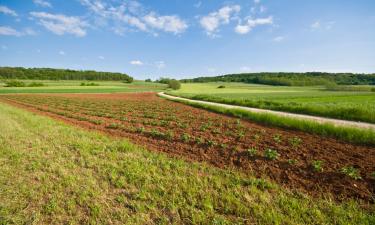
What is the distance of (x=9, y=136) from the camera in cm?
862

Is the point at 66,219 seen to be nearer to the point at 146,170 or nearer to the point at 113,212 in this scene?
the point at 113,212

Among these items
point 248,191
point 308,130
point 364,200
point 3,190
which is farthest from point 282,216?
point 308,130

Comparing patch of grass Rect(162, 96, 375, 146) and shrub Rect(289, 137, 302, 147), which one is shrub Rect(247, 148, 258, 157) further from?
patch of grass Rect(162, 96, 375, 146)

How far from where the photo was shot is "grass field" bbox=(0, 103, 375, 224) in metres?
3.64

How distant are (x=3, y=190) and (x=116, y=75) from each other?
565 ft

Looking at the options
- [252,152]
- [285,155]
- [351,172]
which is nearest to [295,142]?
[285,155]

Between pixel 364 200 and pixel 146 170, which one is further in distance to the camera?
pixel 146 170

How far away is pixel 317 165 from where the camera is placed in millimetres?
6055

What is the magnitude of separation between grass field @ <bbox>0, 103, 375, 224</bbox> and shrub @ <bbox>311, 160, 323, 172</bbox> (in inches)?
68.5

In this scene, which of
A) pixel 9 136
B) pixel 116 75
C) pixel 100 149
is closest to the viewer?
pixel 100 149

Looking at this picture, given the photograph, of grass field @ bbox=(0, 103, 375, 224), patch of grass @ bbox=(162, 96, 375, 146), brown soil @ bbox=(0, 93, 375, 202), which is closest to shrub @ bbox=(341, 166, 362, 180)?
brown soil @ bbox=(0, 93, 375, 202)

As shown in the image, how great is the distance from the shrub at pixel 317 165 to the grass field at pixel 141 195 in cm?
174

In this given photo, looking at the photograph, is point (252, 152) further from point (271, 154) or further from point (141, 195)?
point (141, 195)

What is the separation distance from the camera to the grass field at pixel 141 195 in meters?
3.64
